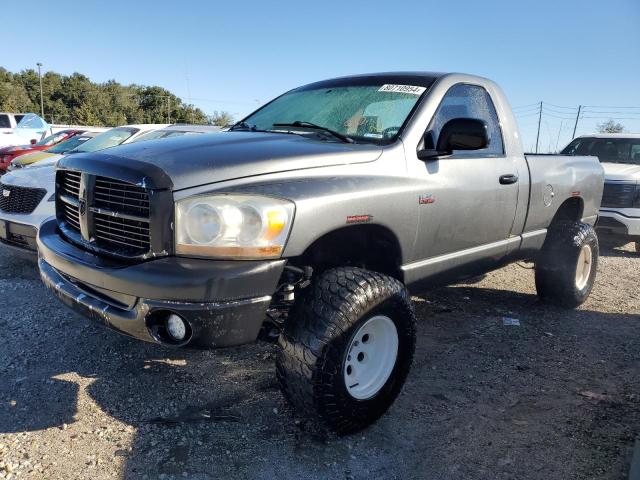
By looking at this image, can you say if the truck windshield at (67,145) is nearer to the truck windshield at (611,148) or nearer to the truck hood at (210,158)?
the truck hood at (210,158)

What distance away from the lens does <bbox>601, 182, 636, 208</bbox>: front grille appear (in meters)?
7.47

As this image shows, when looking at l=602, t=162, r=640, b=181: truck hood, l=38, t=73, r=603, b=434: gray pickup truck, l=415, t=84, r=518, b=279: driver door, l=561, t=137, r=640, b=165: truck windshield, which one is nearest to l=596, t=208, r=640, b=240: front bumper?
l=602, t=162, r=640, b=181: truck hood

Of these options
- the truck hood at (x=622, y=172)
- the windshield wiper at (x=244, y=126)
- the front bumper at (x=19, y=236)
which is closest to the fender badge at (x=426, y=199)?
the windshield wiper at (x=244, y=126)

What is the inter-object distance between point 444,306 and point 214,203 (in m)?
3.33

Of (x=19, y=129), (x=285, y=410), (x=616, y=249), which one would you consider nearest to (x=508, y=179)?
(x=285, y=410)

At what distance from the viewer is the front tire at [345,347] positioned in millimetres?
2408

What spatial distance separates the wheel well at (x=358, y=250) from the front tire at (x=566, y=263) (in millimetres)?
2284

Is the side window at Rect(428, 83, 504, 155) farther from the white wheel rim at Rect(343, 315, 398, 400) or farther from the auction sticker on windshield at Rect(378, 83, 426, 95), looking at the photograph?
the white wheel rim at Rect(343, 315, 398, 400)

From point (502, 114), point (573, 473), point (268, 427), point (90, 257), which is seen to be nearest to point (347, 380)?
point (268, 427)

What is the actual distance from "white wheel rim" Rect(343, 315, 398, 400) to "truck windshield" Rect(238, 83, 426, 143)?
1102 millimetres

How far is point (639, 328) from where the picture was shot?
455cm

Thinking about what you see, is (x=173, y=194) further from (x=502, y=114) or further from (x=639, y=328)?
(x=639, y=328)

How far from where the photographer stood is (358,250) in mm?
2990

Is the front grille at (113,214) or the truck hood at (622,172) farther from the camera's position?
the truck hood at (622,172)
